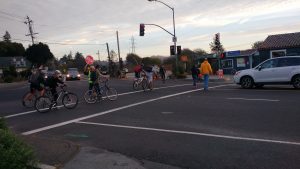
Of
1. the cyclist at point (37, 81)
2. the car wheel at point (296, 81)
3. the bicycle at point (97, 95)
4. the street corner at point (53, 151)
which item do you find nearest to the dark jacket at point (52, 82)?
the cyclist at point (37, 81)

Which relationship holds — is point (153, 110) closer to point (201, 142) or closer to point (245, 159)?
point (201, 142)

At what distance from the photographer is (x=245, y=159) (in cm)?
647

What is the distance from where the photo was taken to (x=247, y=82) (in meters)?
20.7

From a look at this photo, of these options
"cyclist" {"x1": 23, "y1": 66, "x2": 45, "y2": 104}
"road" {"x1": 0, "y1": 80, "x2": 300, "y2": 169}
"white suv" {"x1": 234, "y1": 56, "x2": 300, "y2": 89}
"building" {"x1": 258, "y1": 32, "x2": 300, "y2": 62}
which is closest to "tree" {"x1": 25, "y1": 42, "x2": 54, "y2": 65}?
"building" {"x1": 258, "y1": 32, "x2": 300, "y2": 62}

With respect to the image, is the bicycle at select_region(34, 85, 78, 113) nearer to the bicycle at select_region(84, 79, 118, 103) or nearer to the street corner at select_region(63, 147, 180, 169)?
the bicycle at select_region(84, 79, 118, 103)

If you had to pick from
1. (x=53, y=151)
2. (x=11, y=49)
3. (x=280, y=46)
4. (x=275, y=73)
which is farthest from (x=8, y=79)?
(x=11, y=49)

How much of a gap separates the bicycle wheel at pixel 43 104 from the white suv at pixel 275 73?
10977 mm

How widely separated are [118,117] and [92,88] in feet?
17.6

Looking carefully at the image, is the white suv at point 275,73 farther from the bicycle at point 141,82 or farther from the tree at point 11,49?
the tree at point 11,49

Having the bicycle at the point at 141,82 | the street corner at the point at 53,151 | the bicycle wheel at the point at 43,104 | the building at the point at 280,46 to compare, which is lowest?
the street corner at the point at 53,151

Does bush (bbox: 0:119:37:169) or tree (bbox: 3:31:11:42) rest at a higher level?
→ tree (bbox: 3:31:11:42)

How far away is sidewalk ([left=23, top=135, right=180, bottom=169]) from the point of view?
6320 mm

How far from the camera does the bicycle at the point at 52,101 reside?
1431 centimetres

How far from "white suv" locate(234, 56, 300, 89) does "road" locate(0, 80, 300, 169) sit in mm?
Result: 4554
